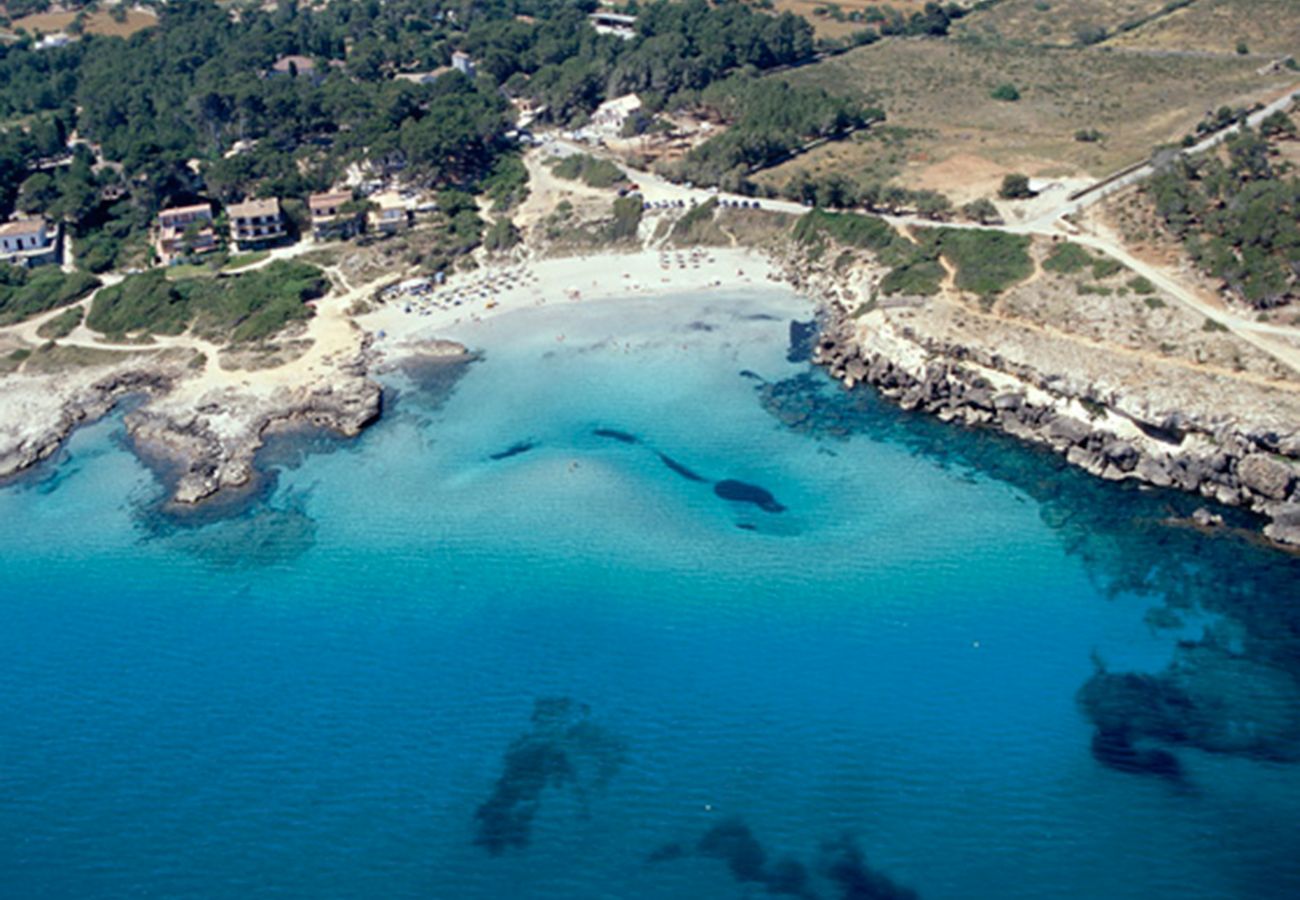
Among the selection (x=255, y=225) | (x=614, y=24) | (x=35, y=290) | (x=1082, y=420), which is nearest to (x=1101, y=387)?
(x=1082, y=420)

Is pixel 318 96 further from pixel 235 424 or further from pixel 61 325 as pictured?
pixel 235 424

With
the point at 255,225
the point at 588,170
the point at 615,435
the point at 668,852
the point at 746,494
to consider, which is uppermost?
the point at 588,170

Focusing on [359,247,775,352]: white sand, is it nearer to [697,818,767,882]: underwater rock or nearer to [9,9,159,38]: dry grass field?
[697,818,767,882]: underwater rock

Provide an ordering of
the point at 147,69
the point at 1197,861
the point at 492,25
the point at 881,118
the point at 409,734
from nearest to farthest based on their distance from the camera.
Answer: the point at 1197,861, the point at 409,734, the point at 881,118, the point at 147,69, the point at 492,25

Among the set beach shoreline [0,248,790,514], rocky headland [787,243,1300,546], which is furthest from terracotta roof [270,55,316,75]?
rocky headland [787,243,1300,546]

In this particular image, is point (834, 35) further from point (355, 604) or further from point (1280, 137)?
point (355, 604)

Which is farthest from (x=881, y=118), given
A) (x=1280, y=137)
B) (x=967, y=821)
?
(x=967, y=821)

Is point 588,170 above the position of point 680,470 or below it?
above

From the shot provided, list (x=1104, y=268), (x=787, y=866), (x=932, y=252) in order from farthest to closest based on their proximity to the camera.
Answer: (x=932, y=252)
(x=1104, y=268)
(x=787, y=866)
